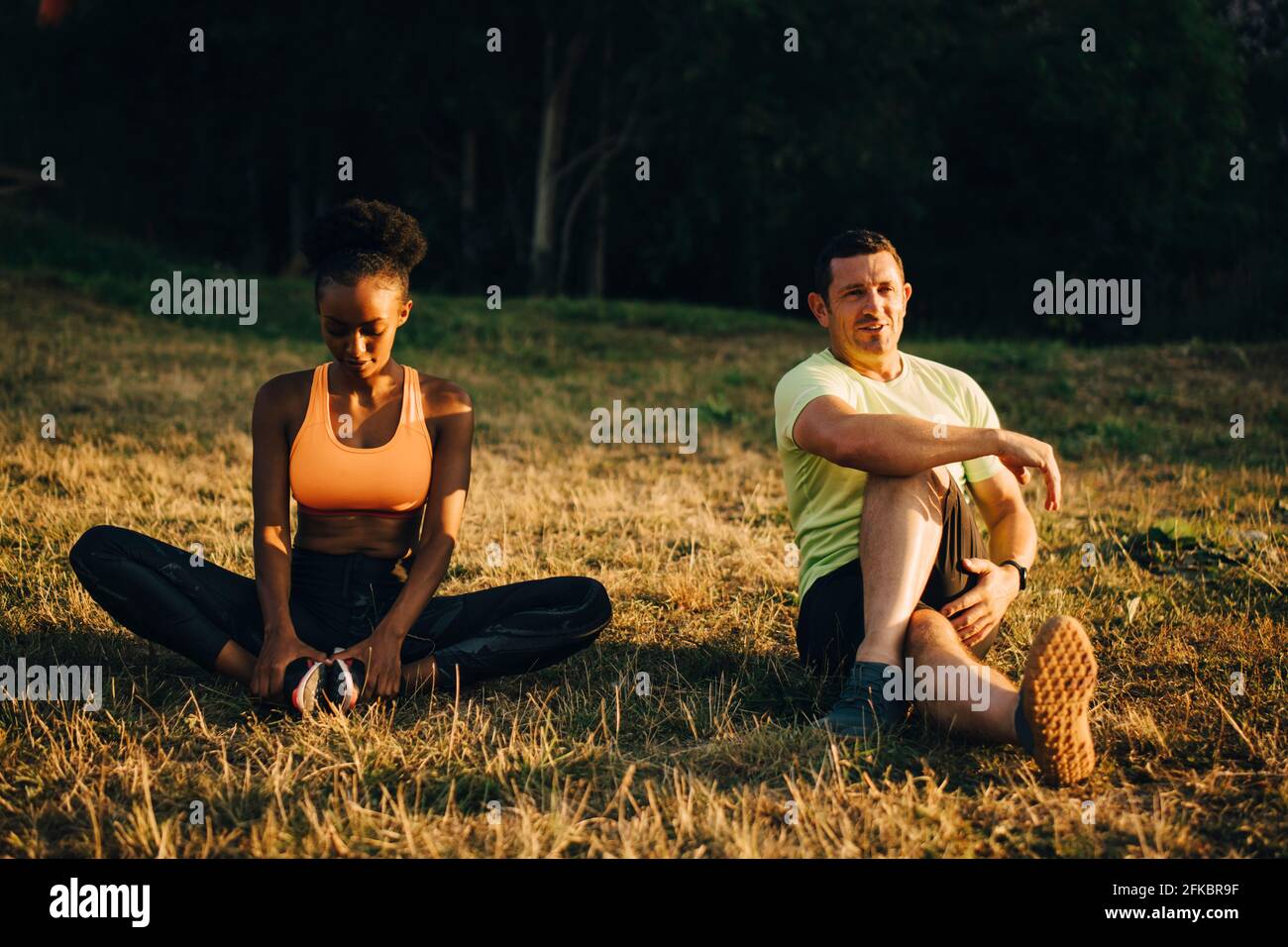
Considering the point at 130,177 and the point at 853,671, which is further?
the point at 130,177

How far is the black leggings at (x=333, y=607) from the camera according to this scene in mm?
3699

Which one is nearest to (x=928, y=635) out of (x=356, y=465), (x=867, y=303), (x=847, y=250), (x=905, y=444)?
(x=905, y=444)

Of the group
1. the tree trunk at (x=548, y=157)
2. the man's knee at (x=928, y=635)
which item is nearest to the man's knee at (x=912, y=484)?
the man's knee at (x=928, y=635)

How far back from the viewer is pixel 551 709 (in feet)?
12.4

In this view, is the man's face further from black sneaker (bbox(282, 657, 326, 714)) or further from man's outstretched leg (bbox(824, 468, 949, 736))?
black sneaker (bbox(282, 657, 326, 714))

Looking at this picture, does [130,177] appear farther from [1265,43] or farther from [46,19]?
[1265,43]

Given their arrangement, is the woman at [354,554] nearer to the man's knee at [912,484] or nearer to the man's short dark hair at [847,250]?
the man's knee at [912,484]

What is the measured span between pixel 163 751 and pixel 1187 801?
9.36 ft

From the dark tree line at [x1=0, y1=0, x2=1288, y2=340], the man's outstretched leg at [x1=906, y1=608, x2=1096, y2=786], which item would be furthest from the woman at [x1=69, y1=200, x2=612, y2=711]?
the dark tree line at [x1=0, y1=0, x2=1288, y2=340]

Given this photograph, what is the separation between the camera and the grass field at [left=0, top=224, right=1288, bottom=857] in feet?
9.50

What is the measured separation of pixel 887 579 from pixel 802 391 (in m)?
0.69

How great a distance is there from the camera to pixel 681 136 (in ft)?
71.6

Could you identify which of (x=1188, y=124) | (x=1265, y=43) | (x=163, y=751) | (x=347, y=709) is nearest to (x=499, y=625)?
(x=347, y=709)

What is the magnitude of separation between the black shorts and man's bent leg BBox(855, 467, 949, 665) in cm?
9
